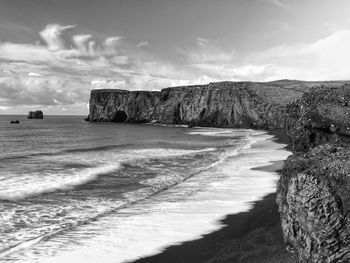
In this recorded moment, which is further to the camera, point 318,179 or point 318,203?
point 318,179

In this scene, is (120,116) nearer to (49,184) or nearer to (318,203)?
(49,184)

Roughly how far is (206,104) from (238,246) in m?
119

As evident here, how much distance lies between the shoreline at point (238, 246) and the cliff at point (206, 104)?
8642cm

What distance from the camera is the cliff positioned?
115m

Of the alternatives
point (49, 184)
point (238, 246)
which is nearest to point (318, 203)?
point (238, 246)

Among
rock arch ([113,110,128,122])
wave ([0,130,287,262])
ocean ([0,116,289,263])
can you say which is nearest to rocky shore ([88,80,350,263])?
wave ([0,130,287,262])

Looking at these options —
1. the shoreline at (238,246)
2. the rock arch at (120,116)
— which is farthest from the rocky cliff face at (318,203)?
the rock arch at (120,116)

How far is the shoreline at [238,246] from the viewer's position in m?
10.8

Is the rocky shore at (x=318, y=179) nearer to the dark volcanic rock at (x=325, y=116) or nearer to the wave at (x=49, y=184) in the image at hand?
the dark volcanic rock at (x=325, y=116)

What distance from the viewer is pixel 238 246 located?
1196 cm

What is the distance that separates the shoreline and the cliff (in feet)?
284

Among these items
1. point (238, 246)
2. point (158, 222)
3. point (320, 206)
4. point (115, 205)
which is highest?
point (320, 206)

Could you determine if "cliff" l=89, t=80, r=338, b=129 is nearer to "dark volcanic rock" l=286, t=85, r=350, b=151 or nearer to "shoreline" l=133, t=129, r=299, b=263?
"dark volcanic rock" l=286, t=85, r=350, b=151

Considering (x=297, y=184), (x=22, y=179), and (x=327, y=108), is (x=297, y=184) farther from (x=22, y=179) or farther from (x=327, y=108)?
(x=22, y=179)
